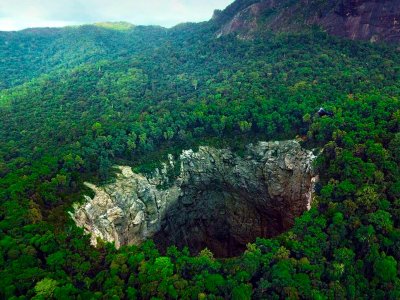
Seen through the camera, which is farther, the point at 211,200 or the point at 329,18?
the point at 329,18

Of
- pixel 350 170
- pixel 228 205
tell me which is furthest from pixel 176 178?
pixel 350 170

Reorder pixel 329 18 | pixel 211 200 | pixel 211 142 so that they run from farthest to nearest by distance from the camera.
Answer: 1. pixel 329 18
2. pixel 211 200
3. pixel 211 142

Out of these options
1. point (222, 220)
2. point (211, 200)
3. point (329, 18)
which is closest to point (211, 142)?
point (211, 200)

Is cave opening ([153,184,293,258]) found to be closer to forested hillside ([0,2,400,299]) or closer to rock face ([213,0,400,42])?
forested hillside ([0,2,400,299])

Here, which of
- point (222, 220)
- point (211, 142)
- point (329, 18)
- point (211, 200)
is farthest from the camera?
point (329, 18)

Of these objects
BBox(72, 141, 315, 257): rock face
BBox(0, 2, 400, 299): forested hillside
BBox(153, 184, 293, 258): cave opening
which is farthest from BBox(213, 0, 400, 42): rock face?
BBox(153, 184, 293, 258): cave opening

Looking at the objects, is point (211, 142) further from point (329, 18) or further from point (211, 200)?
point (329, 18)

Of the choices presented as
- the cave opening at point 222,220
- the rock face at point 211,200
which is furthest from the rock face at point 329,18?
the cave opening at point 222,220

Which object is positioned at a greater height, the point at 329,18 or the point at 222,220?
the point at 329,18
